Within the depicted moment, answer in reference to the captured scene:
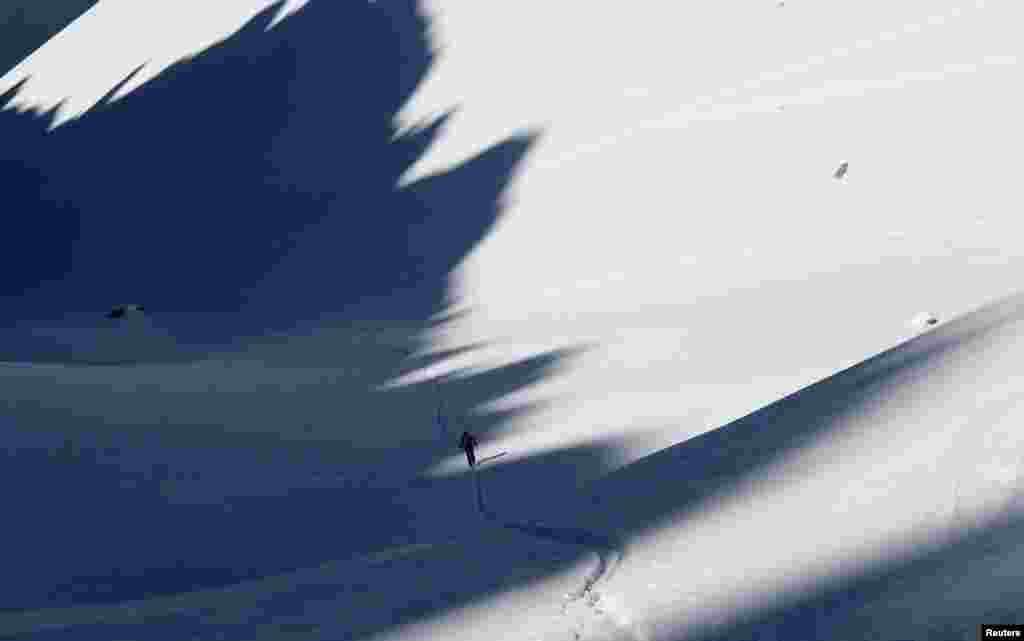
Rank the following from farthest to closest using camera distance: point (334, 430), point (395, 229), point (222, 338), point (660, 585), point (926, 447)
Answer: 1. point (395, 229)
2. point (222, 338)
3. point (334, 430)
4. point (926, 447)
5. point (660, 585)

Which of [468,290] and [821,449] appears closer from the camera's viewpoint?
[821,449]

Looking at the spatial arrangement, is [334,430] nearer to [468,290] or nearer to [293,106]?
[468,290]

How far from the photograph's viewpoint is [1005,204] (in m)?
20.5

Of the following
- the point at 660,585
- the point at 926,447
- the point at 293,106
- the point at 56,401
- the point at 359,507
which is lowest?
the point at 660,585

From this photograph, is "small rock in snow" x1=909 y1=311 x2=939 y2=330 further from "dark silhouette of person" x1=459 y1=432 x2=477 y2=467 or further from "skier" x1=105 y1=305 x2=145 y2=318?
"skier" x1=105 y1=305 x2=145 y2=318

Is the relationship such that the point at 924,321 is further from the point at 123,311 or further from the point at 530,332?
the point at 123,311

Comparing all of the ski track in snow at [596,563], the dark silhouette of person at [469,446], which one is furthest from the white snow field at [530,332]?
the dark silhouette of person at [469,446]

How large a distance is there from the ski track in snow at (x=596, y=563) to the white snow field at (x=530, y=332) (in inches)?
1.3

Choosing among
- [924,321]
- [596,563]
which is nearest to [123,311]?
[924,321]

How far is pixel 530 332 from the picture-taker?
21.8m

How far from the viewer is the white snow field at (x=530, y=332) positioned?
361 inches

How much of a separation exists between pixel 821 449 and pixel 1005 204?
11.5 metres

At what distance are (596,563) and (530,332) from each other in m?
12.5

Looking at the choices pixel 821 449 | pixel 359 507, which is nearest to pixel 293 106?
pixel 359 507
